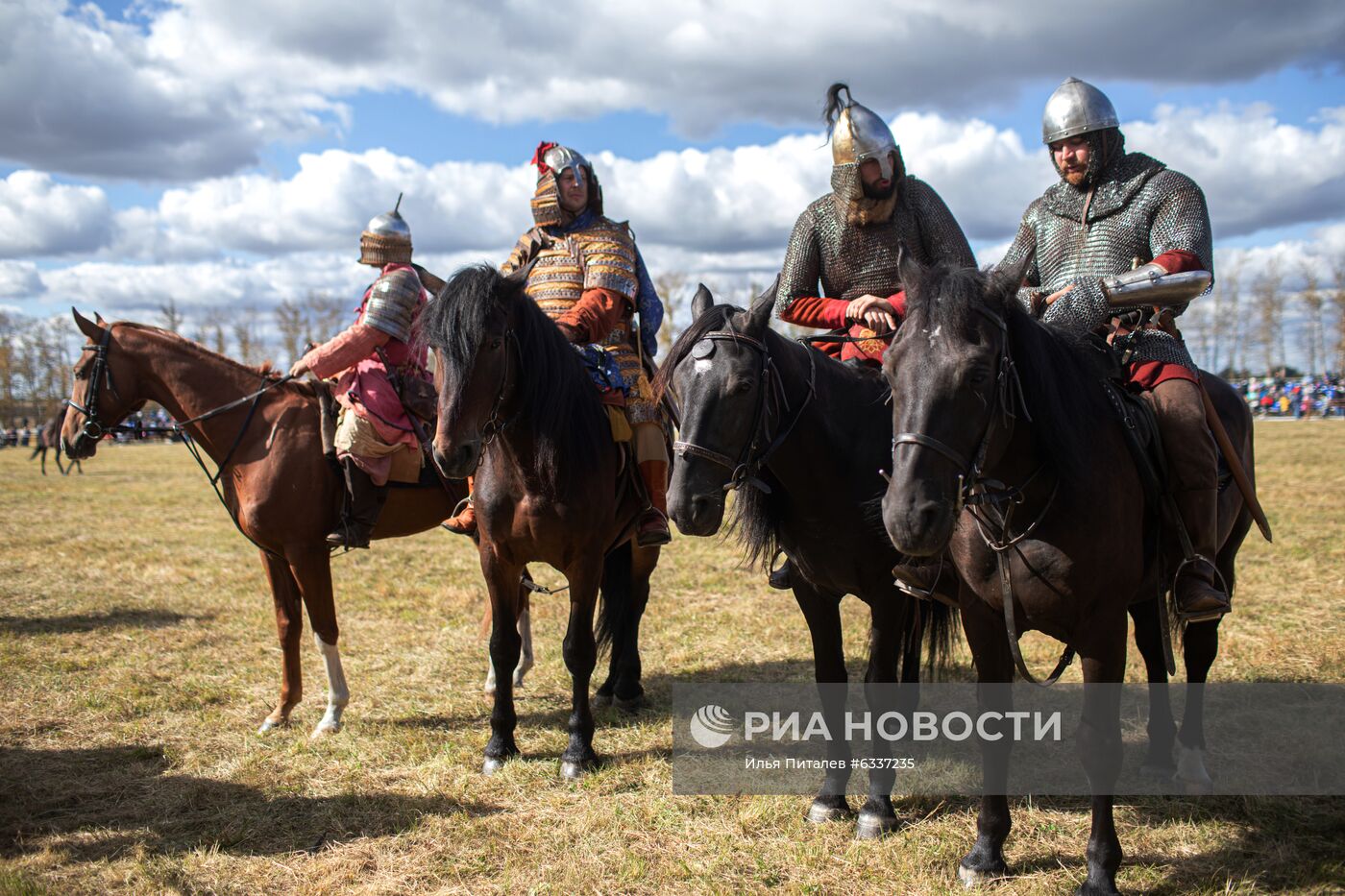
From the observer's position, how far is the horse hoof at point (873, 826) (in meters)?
3.83

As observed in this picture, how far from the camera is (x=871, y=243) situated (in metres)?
4.59

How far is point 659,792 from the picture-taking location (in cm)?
438

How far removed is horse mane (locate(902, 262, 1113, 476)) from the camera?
9.23 feet

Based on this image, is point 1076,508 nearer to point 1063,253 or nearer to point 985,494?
point 985,494

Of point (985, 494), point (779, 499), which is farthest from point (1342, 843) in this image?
point (779, 499)

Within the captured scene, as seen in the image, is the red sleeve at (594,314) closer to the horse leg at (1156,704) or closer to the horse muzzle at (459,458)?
the horse muzzle at (459,458)

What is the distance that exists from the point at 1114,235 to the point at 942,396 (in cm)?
177

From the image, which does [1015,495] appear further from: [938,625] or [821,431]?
[938,625]

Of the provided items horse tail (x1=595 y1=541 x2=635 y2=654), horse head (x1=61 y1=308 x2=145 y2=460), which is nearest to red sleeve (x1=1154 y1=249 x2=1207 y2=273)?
horse tail (x1=595 y1=541 x2=635 y2=654)

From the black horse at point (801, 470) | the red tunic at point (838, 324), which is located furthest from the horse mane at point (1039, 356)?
the red tunic at point (838, 324)

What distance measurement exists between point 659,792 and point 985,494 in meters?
2.40

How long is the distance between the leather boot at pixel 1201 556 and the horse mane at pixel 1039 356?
49 centimetres

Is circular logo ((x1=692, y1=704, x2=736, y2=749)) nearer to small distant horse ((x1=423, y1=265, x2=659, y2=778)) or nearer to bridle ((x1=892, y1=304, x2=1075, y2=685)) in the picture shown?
small distant horse ((x1=423, y1=265, x2=659, y2=778))

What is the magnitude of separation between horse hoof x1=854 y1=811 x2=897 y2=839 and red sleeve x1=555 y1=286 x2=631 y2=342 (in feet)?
9.42
